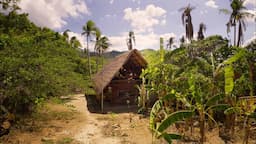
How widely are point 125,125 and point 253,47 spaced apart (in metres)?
7.77

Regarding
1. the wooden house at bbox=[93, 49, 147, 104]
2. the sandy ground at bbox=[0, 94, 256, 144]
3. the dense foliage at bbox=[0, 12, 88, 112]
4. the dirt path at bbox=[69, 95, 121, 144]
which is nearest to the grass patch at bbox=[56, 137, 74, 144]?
the sandy ground at bbox=[0, 94, 256, 144]

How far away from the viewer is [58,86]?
11383 millimetres

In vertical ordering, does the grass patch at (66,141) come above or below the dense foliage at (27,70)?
below

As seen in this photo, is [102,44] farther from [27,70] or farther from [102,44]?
[27,70]

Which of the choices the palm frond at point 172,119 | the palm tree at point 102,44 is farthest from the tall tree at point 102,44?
the palm frond at point 172,119

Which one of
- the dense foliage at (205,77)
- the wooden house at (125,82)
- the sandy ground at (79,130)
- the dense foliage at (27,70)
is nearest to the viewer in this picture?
the dense foliage at (27,70)

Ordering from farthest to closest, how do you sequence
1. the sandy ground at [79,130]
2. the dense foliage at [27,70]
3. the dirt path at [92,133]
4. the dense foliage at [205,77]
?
the dirt path at [92,133] → the sandy ground at [79,130] → the dense foliage at [205,77] → the dense foliage at [27,70]

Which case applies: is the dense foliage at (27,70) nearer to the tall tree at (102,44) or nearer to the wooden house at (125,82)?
the wooden house at (125,82)

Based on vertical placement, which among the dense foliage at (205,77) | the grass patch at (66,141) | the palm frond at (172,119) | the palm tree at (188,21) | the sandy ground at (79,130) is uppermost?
the palm tree at (188,21)

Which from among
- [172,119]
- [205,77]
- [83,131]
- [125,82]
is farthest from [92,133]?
[125,82]

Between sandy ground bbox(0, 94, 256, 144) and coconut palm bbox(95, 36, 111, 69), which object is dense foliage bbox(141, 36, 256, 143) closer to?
sandy ground bbox(0, 94, 256, 144)

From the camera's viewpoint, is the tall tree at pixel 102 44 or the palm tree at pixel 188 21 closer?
the palm tree at pixel 188 21

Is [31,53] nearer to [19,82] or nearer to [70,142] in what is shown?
[19,82]

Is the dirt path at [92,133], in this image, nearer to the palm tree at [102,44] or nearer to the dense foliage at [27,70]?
the dense foliage at [27,70]
